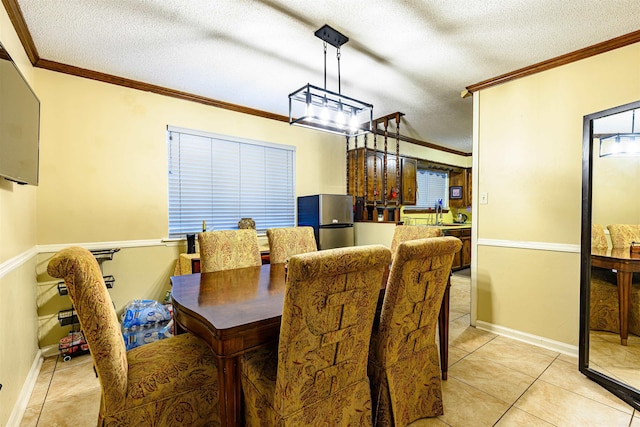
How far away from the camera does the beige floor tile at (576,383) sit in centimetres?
188

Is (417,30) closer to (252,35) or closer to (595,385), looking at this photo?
(252,35)

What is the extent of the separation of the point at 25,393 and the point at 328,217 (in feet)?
9.85

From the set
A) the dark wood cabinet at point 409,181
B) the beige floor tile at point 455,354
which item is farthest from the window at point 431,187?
the beige floor tile at point 455,354

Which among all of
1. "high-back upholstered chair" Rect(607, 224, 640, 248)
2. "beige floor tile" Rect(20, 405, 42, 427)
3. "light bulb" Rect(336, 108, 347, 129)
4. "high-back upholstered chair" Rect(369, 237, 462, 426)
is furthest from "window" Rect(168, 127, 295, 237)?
"high-back upholstered chair" Rect(607, 224, 640, 248)

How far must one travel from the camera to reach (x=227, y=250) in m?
2.45

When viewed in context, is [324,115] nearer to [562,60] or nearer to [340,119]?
[340,119]

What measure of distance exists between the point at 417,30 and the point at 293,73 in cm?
115

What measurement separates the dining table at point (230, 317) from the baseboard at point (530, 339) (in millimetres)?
1892

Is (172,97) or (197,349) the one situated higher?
(172,97)

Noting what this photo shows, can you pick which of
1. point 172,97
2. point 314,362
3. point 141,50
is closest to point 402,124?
point 172,97

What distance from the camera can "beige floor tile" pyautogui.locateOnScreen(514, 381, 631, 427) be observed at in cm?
172

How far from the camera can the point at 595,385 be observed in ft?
6.75

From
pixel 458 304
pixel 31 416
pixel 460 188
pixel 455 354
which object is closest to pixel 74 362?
pixel 31 416

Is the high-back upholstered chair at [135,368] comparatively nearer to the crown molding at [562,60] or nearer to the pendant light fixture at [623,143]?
the pendant light fixture at [623,143]
